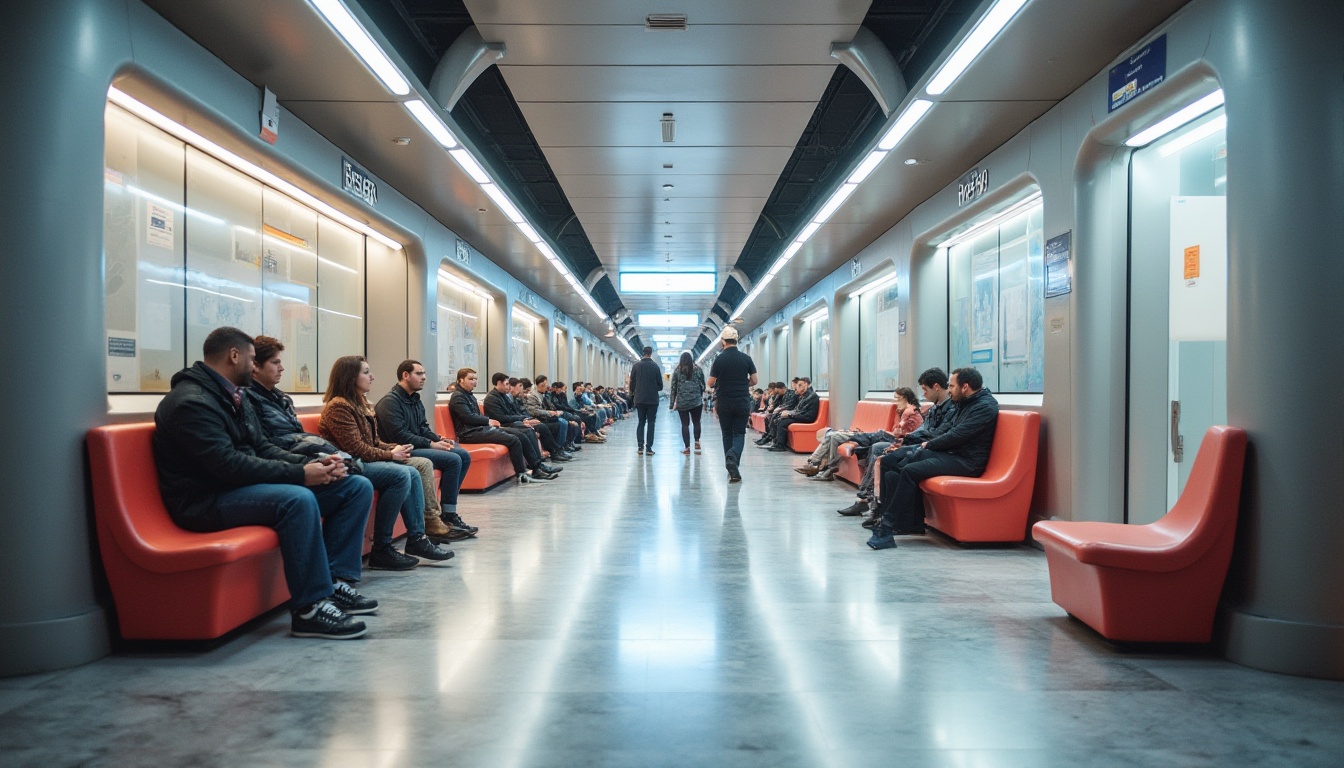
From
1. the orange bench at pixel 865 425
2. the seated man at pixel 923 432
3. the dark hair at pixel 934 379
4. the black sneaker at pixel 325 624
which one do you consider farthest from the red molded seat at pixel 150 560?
the orange bench at pixel 865 425

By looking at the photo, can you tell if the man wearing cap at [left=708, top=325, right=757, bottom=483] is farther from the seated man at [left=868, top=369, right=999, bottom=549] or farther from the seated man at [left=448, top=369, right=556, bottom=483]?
the seated man at [left=868, top=369, right=999, bottom=549]

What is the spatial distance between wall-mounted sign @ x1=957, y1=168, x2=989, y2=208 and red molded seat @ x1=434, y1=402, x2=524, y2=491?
16.1 feet

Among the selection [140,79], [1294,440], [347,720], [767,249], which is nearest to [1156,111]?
[1294,440]

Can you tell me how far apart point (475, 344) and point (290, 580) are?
9.10 m

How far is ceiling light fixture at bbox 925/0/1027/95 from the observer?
12.1 ft

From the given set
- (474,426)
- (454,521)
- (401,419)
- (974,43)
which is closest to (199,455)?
(454,521)

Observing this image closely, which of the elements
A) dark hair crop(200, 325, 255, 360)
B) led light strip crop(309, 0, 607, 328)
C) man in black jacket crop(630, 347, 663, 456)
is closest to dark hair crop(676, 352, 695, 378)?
man in black jacket crop(630, 347, 663, 456)

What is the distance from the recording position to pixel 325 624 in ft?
10.6

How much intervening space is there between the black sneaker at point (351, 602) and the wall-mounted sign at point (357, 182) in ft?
11.8

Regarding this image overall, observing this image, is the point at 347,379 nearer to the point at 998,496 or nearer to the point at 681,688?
the point at 681,688

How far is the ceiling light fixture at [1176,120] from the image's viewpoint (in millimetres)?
3899

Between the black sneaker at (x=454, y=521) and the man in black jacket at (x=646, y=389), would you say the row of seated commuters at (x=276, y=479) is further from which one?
the man in black jacket at (x=646, y=389)

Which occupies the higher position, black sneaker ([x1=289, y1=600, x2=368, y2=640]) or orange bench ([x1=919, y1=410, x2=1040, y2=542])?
orange bench ([x1=919, y1=410, x2=1040, y2=542])

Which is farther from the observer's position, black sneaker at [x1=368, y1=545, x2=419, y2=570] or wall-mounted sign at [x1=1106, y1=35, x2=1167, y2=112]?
black sneaker at [x1=368, y1=545, x2=419, y2=570]
